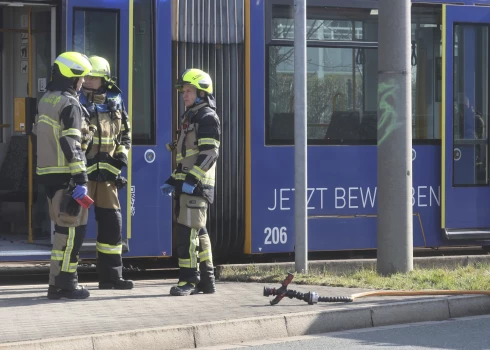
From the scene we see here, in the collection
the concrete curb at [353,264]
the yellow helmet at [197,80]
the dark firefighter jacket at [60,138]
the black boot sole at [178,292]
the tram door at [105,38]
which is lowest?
the black boot sole at [178,292]

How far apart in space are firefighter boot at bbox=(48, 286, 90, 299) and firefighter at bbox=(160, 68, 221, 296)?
81 centimetres

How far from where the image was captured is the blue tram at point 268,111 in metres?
11.0

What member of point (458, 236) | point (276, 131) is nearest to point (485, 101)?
point (458, 236)

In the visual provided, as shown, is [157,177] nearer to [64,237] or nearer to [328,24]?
[64,237]

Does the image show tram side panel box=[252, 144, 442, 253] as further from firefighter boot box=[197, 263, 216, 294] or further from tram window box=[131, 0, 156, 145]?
firefighter boot box=[197, 263, 216, 294]

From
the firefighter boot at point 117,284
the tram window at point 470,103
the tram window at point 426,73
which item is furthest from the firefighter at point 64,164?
the tram window at point 470,103

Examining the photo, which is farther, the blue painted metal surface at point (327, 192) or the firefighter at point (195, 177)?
the blue painted metal surface at point (327, 192)

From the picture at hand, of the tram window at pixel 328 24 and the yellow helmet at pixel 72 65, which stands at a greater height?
the tram window at pixel 328 24

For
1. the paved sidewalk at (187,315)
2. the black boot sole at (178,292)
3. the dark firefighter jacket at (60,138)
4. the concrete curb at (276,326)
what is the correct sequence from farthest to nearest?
1. the black boot sole at (178,292)
2. the dark firefighter jacket at (60,138)
3. the paved sidewalk at (187,315)
4. the concrete curb at (276,326)

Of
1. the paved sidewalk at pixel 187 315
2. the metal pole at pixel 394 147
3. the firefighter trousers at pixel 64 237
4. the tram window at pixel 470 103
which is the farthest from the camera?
the tram window at pixel 470 103

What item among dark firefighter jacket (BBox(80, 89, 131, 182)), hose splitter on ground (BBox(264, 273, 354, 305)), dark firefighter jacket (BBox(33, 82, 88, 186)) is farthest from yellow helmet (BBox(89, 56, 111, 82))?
hose splitter on ground (BBox(264, 273, 354, 305))

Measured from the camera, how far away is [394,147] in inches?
404

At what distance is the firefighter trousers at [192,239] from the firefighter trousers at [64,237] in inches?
35.5

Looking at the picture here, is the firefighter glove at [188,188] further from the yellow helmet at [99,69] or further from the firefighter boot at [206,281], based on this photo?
the yellow helmet at [99,69]
